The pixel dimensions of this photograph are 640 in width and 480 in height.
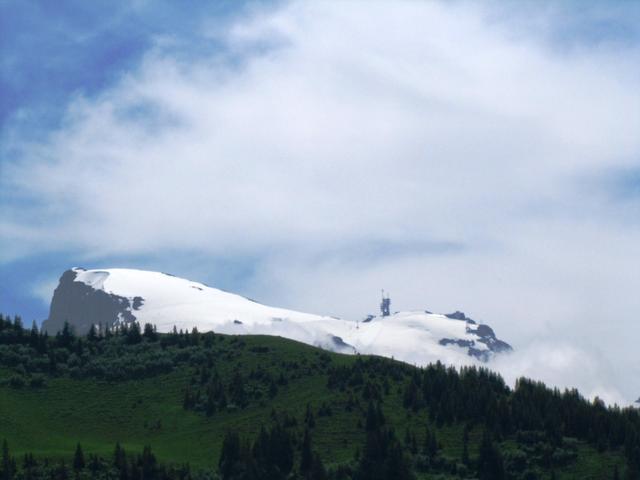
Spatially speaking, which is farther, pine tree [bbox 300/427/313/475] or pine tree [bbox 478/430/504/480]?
pine tree [bbox 300/427/313/475]

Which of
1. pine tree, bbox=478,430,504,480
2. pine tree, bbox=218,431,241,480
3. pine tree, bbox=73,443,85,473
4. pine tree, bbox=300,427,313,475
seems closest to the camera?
pine tree, bbox=73,443,85,473

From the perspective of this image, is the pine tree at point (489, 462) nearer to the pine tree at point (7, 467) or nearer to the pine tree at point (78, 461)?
the pine tree at point (78, 461)

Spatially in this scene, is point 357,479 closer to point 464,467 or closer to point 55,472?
point 464,467

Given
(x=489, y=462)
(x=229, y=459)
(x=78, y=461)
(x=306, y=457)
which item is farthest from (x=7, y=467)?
(x=489, y=462)

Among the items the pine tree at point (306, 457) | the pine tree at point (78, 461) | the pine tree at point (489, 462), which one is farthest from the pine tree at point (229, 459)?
the pine tree at point (489, 462)

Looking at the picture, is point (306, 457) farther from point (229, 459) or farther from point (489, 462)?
point (489, 462)

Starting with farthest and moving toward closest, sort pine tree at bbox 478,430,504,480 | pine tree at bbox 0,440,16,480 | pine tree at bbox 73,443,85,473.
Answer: pine tree at bbox 478,430,504,480
pine tree at bbox 73,443,85,473
pine tree at bbox 0,440,16,480

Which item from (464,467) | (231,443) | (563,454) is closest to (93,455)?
(231,443)

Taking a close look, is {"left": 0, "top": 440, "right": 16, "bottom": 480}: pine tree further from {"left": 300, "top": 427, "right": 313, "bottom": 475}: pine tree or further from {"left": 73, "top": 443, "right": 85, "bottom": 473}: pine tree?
{"left": 300, "top": 427, "right": 313, "bottom": 475}: pine tree

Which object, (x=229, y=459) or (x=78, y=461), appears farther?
(x=229, y=459)

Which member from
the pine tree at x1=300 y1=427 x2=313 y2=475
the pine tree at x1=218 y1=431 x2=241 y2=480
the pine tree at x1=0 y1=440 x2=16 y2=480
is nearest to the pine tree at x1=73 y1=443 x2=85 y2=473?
the pine tree at x1=0 y1=440 x2=16 y2=480

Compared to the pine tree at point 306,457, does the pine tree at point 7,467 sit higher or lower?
lower

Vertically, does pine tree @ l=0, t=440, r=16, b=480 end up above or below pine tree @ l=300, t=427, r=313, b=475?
below

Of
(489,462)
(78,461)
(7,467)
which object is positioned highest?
(489,462)
